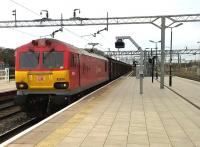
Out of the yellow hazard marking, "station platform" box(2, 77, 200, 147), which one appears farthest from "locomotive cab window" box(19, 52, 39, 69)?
the yellow hazard marking

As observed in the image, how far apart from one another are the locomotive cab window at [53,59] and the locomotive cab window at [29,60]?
348 millimetres

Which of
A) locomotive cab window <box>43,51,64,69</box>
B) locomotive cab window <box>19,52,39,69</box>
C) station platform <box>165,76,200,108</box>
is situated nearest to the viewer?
locomotive cab window <box>43,51,64,69</box>

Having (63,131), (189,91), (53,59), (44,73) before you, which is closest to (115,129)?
(63,131)

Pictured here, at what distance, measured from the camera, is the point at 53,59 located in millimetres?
16125

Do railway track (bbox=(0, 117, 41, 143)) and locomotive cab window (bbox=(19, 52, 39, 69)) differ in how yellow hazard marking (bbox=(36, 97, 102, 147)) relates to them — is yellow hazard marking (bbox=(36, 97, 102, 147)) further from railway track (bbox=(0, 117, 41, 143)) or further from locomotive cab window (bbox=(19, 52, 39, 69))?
locomotive cab window (bbox=(19, 52, 39, 69))

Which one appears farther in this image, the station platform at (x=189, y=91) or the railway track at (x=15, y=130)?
the station platform at (x=189, y=91)

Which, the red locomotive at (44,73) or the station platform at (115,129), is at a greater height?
the red locomotive at (44,73)

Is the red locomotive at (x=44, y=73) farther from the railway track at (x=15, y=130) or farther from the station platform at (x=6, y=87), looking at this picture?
the station platform at (x=6, y=87)

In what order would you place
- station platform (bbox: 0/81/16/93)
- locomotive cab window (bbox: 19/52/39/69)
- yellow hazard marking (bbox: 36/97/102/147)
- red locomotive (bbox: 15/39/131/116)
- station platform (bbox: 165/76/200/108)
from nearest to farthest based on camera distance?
A: 1. yellow hazard marking (bbox: 36/97/102/147)
2. red locomotive (bbox: 15/39/131/116)
3. locomotive cab window (bbox: 19/52/39/69)
4. station platform (bbox: 165/76/200/108)
5. station platform (bbox: 0/81/16/93)

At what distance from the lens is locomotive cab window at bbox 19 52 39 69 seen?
16.2 m

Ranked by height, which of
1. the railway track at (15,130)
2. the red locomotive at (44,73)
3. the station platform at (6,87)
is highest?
the red locomotive at (44,73)

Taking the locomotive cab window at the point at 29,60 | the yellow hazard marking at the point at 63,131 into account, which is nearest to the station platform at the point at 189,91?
the yellow hazard marking at the point at 63,131

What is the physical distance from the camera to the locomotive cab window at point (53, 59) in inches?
631

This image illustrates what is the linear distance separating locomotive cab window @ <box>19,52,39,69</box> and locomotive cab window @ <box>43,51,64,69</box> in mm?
348
